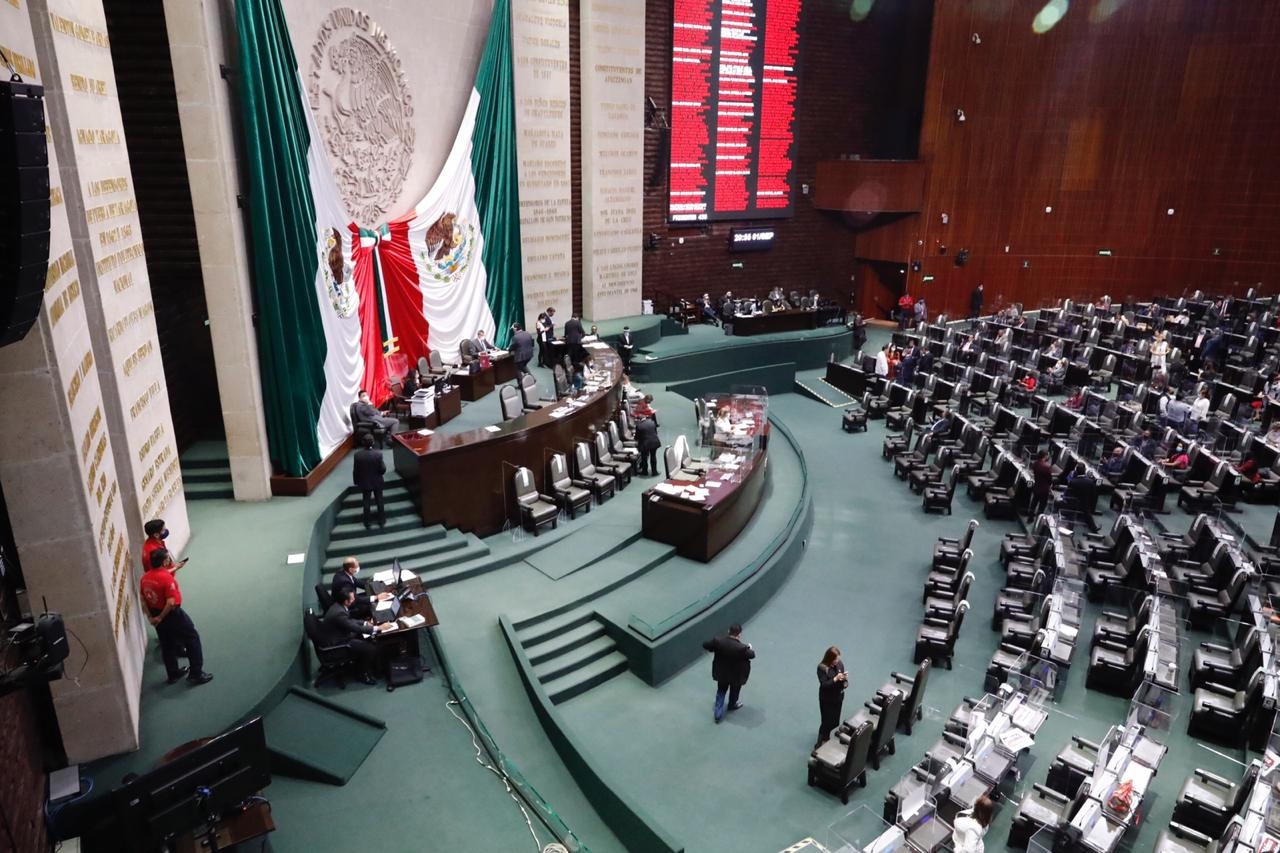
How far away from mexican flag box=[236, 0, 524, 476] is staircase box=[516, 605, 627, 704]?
434cm

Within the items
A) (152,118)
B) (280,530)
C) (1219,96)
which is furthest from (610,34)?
(1219,96)

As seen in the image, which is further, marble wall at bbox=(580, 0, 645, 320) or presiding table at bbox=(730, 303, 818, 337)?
presiding table at bbox=(730, 303, 818, 337)

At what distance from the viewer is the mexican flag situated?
34.4 ft

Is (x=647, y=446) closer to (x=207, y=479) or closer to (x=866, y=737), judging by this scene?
(x=207, y=479)

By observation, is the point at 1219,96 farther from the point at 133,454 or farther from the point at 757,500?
the point at 133,454

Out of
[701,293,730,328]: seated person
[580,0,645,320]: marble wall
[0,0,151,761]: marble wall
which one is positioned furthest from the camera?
[701,293,730,328]: seated person

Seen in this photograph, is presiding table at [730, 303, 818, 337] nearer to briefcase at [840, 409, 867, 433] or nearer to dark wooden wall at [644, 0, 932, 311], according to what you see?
dark wooden wall at [644, 0, 932, 311]

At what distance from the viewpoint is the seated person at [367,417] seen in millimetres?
12367

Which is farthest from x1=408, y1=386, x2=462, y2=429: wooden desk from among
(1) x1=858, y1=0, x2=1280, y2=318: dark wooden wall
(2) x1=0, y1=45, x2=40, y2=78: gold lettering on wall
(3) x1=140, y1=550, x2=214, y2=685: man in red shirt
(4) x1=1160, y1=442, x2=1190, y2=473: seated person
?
(1) x1=858, y1=0, x2=1280, y2=318: dark wooden wall

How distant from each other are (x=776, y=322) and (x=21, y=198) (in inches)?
808

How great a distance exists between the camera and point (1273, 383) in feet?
54.9

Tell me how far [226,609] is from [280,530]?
1.77m

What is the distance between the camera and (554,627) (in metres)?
9.55

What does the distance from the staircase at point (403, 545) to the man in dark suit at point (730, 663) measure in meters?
3.50
